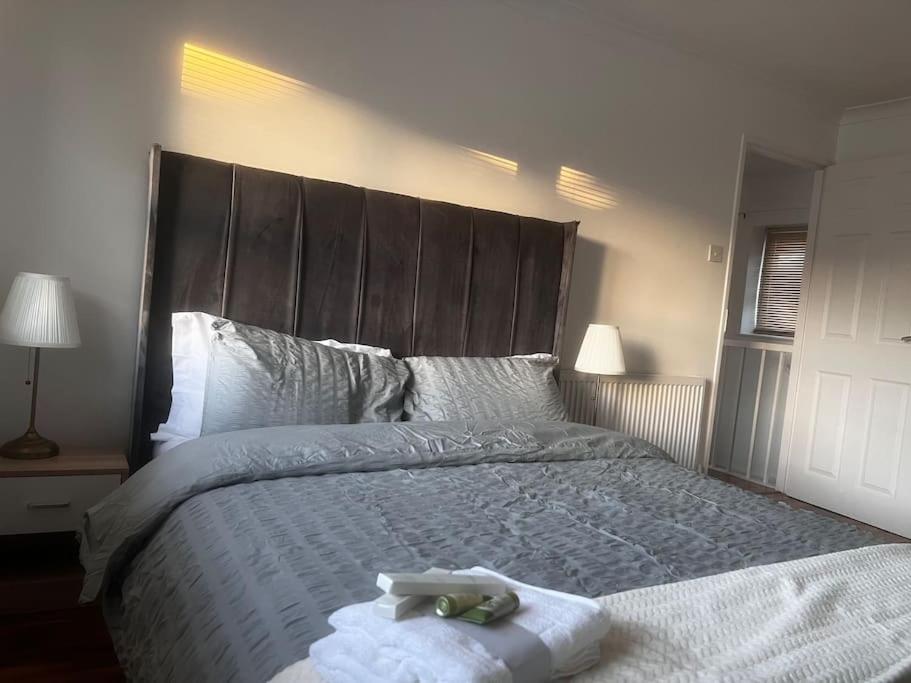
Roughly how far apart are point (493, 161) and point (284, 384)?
4.80 ft

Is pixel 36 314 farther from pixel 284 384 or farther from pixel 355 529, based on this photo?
pixel 355 529

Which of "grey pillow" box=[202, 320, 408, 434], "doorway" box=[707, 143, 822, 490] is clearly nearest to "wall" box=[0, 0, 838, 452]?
"grey pillow" box=[202, 320, 408, 434]

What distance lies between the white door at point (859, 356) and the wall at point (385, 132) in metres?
0.49

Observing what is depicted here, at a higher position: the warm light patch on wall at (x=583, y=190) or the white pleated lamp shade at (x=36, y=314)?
the warm light patch on wall at (x=583, y=190)

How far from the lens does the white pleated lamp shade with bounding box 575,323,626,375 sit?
2.97 metres

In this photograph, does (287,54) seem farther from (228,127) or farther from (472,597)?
(472,597)

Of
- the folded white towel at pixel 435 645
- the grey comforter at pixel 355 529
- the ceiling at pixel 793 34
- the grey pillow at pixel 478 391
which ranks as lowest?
the grey comforter at pixel 355 529

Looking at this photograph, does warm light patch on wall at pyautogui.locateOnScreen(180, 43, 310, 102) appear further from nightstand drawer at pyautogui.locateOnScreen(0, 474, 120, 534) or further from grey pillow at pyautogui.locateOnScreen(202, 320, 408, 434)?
nightstand drawer at pyautogui.locateOnScreen(0, 474, 120, 534)

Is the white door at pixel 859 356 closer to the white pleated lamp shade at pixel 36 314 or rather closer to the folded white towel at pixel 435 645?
the folded white towel at pixel 435 645

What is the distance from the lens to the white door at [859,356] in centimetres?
360

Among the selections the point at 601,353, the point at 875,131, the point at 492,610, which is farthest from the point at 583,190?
the point at 492,610

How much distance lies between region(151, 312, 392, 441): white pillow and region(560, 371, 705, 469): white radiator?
1691 millimetres

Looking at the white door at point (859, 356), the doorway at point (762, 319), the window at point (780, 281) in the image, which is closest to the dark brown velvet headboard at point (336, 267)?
the white door at point (859, 356)

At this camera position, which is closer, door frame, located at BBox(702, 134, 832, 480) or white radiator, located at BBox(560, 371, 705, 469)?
white radiator, located at BBox(560, 371, 705, 469)
